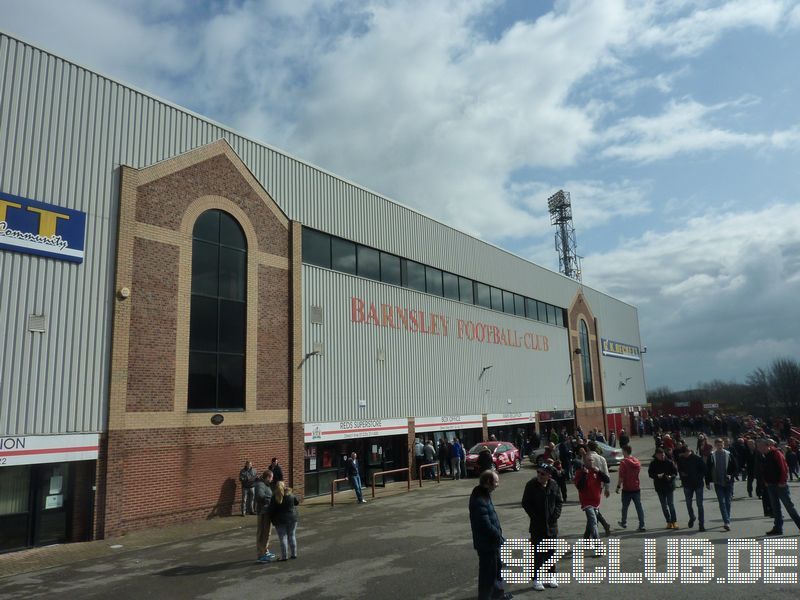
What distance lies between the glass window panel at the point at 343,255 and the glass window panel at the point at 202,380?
6849mm

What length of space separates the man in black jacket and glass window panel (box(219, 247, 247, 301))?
41.2 ft

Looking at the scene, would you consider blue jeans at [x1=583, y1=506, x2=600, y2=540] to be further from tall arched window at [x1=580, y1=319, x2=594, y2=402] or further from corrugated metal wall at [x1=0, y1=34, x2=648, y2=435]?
tall arched window at [x1=580, y1=319, x2=594, y2=402]

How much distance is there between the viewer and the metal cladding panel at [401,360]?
854 inches

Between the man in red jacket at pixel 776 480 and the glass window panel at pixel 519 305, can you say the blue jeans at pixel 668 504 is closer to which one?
Result: the man in red jacket at pixel 776 480

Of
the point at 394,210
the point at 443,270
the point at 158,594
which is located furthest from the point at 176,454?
the point at 443,270

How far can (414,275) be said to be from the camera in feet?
90.6

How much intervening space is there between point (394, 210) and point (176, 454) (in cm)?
1459

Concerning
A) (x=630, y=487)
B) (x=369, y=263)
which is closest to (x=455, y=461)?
(x=369, y=263)

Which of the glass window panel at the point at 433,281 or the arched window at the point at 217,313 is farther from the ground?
the glass window panel at the point at 433,281

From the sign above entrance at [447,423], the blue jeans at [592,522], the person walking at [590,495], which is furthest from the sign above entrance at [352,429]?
the blue jeans at [592,522]

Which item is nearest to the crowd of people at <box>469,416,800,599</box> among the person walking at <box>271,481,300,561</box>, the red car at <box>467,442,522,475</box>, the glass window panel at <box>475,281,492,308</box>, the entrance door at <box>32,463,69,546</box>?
the person walking at <box>271,481,300,561</box>

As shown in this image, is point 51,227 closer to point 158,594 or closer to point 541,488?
point 158,594

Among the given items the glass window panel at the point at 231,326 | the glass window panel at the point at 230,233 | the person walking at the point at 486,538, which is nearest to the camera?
the person walking at the point at 486,538

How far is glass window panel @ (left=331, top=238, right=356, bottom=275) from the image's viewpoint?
23125mm
